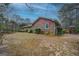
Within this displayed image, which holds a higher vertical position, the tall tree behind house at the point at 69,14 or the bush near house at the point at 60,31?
the tall tree behind house at the point at 69,14

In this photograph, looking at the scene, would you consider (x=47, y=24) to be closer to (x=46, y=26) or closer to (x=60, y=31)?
(x=46, y=26)

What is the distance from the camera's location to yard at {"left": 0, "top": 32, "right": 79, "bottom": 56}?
1348 millimetres

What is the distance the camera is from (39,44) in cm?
136

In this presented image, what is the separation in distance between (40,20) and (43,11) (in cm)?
9

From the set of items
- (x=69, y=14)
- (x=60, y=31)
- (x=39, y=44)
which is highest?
(x=69, y=14)

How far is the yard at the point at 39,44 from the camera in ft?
4.42

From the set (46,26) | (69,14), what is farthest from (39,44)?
(69,14)

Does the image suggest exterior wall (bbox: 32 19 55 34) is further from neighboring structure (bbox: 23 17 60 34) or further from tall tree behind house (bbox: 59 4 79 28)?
tall tree behind house (bbox: 59 4 79 28)

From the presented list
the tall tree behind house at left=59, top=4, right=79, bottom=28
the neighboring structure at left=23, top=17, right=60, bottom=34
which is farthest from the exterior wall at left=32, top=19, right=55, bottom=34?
the tall tree behind house at left=59, top=4, right=79, bottom=28

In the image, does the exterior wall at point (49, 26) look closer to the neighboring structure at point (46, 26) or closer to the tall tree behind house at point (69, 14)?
the neighboring structure at point (46, 26)

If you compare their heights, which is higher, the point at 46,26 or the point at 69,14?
the point at 69,14

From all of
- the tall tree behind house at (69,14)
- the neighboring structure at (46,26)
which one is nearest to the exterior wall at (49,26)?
the neighboring structure at (46,26)

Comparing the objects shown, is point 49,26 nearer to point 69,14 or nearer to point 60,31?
point 60,31

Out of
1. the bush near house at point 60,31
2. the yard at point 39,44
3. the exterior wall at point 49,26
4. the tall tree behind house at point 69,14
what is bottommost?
the yard at point 39,44
